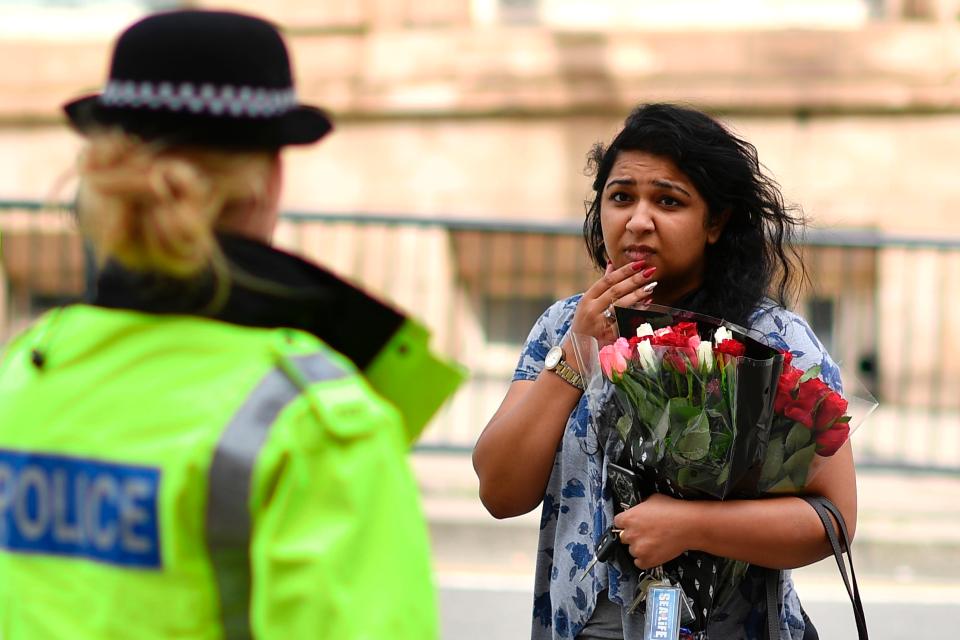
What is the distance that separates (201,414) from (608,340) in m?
1.24

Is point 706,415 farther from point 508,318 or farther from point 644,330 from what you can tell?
point 508,318

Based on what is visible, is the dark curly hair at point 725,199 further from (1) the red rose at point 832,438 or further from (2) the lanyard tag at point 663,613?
(2) the lanyard tag at point 663,613

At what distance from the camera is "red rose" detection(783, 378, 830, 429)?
2434 mm

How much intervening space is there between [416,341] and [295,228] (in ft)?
25.1

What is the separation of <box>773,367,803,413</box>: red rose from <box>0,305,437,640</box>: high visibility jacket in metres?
Result: 0.97

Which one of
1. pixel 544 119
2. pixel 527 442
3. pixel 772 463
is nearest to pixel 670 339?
pixel 772 463

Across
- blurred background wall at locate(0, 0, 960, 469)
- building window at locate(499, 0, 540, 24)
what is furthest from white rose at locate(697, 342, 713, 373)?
building window at locate(499, 0, 540, 24)

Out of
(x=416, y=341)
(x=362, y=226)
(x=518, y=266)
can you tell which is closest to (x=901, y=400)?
(x=518, y=266)

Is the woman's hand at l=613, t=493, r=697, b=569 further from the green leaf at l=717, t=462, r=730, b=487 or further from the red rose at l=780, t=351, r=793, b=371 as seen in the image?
the red rose at l=780, t=351, r=793, b=371

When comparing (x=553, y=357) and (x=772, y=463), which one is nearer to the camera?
(x=772, y=463)

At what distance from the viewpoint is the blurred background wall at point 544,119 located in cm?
988

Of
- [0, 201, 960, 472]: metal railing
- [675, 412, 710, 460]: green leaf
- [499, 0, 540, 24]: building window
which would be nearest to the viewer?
[675, 412, 710, 460]: green leaf

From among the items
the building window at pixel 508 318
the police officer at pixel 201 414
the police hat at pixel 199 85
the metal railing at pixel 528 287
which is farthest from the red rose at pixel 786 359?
the building window at pixel 508 318

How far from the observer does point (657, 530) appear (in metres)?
2.49
